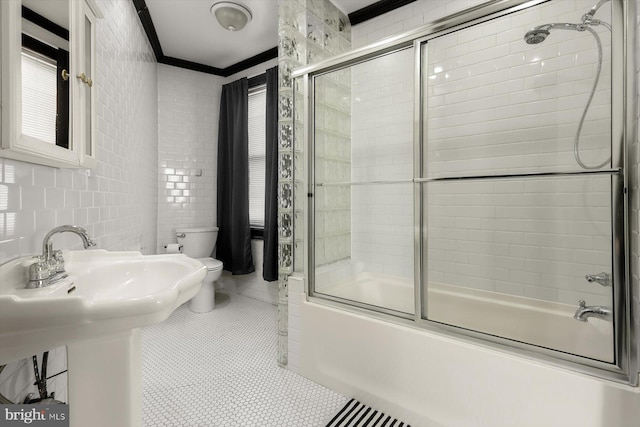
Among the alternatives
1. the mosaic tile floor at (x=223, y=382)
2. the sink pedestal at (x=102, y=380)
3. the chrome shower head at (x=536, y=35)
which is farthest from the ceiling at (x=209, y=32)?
the mosaic tile floor at (x=223, y=382)

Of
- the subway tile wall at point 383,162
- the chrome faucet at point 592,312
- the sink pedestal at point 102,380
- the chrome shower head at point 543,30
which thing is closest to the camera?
the sink pedestal at point 102,380

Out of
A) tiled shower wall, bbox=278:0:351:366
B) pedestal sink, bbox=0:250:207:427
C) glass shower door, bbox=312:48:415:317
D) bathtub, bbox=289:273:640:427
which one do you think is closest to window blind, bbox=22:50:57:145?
pedestal sink, bbox=0:250:207:427

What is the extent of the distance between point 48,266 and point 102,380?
1.30 feet

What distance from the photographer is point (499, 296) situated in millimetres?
1973

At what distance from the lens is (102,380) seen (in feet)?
2.87

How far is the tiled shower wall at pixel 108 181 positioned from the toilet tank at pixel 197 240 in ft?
0.91

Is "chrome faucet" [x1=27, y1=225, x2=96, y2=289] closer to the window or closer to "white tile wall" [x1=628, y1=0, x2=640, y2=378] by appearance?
"white tile wall" [x1=628, y1=0, x2=640, y2=378]

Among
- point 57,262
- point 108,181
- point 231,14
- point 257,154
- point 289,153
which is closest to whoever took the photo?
point 57,262

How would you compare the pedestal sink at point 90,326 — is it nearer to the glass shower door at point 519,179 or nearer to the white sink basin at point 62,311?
the white sink basin at point 62,311

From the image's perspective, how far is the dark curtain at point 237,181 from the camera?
3.26 m

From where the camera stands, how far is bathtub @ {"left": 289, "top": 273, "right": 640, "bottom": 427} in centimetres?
117

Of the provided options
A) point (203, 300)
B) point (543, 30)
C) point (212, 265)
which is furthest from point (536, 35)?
point (203, 300)

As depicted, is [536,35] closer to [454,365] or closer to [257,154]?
[454,365]

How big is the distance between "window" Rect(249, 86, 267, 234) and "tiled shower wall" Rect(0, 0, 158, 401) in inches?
37.7
